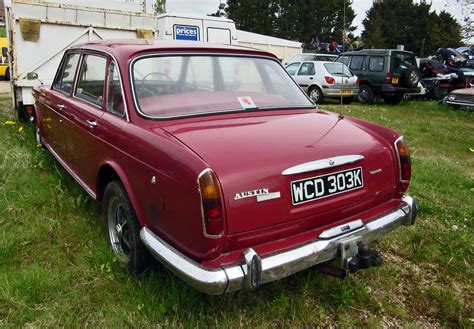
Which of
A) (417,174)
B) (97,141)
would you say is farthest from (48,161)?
(417,174)

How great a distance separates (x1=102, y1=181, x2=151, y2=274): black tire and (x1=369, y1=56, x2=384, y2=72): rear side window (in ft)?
40.6

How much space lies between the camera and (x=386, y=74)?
13.5m

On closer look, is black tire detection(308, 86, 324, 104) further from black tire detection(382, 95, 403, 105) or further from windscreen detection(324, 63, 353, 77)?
black tire detection(382, 95, 403, 105)

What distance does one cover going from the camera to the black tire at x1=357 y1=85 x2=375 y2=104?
1413 cm

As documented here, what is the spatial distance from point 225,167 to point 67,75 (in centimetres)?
295

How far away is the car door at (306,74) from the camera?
14180 millimetres

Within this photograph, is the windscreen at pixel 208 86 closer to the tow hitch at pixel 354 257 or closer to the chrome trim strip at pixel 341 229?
the chrome trim strip at pixel 341 229

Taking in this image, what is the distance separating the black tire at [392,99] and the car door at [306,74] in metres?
2.48

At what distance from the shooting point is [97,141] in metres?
3.23

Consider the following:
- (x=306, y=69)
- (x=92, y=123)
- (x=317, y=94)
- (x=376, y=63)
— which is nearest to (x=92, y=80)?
(x=92, y=123)

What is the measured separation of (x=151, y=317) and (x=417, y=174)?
13.6ft

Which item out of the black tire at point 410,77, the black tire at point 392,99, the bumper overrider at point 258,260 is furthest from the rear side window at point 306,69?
the bumper overrider at point 258,260

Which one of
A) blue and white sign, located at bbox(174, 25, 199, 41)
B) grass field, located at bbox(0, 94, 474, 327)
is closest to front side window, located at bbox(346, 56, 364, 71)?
blue and white sign, located at bbox(174, 25, 199, 41)

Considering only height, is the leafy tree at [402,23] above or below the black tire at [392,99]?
above
